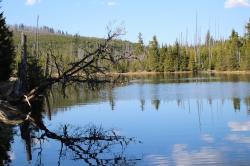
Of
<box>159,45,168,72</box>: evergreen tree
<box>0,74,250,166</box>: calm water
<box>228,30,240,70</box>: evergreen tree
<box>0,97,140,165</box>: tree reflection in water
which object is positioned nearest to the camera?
<box>0,74,250,166</box>: calm water

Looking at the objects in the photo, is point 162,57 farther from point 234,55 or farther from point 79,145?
point 79,145

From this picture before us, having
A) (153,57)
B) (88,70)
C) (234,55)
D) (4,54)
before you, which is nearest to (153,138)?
(88,70)

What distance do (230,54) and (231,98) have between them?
196ft

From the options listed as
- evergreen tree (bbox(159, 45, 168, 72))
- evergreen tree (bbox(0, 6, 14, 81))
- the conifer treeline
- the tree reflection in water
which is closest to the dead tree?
the tree reflection in water

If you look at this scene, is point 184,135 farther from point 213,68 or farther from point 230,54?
point 213,68

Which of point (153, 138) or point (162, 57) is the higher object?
point (162, 57)

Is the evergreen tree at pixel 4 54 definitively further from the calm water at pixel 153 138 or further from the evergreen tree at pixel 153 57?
the evergreen tree at pixel 153 57

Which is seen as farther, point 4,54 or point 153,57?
point 153,57

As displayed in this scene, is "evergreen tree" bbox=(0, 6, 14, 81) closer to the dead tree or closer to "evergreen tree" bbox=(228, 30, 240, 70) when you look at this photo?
the dead tree

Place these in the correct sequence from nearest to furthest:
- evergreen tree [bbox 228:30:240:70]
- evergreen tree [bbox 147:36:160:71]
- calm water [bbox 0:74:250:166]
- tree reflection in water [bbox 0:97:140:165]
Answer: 1. calm water [bbox 0:74:250:166]
2. tree reflection in water [bbox 0:97:140:165]
3. evergreen tree [bbox 228:30:240:70]
4. evergreen tree [bbox 147:36:160:71]

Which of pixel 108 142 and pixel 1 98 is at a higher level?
pixel 1 98

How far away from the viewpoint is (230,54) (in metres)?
93.6

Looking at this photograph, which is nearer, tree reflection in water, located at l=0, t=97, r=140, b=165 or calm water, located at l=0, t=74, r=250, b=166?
calm water, located at l=0, t=74, r=250, b=166

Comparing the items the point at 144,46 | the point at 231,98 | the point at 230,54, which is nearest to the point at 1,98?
the point at 231,98
